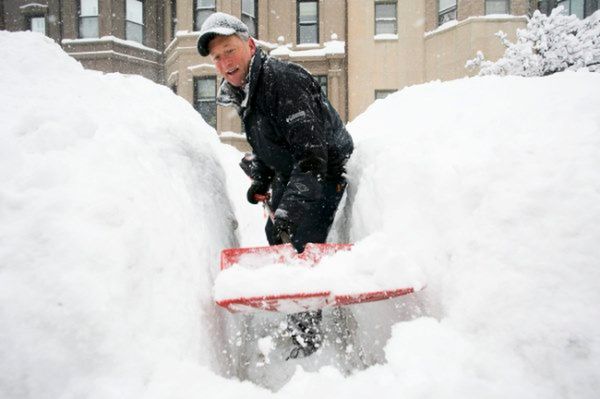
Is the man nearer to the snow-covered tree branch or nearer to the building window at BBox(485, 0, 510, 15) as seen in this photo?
the snow-covered tree branch

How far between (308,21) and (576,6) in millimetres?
8363

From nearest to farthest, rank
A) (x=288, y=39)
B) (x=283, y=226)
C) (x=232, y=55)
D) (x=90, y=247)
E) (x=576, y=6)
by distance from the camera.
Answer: (x=90, y=247), (x=283, y=226), (x=232, y=55), (x=576, y=6), (x=288, y=39)

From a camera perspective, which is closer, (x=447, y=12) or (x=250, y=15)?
(x=447, y=12)

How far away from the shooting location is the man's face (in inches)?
100

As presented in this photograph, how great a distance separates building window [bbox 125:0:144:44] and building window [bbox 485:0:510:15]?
37.5 feet

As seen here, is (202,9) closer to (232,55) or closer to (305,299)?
(232,55)

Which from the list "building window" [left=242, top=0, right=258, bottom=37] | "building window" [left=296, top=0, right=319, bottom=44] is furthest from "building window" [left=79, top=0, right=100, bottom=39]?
"building window" [left=296, top=0, right=319, bottom=44]

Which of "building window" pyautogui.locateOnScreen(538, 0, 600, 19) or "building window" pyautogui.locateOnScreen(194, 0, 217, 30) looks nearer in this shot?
"building window" pyautogui.locateOnScreen(538, 0, 600, 19)

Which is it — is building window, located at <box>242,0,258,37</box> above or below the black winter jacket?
above

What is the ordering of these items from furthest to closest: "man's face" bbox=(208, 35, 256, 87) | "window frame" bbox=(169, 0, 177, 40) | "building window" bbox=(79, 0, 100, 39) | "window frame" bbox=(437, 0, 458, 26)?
"window frame" bbox=(169, 0, 177, 40) < "building window" bbox=(79, 0, 100, 39) < "window frame" bbox=(437, 0, 458, 26) < "man's face" bbox=(208, 35, 256, 87)

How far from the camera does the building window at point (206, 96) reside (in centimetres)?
1282

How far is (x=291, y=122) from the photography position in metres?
2.46

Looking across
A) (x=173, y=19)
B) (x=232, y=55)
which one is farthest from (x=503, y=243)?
(x=173, y=19)

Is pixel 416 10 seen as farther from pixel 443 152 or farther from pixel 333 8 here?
pixel 443 152
